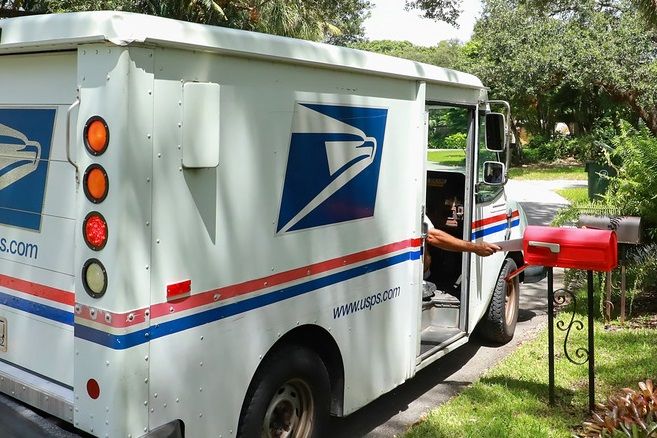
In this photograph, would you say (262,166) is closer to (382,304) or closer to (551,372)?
(382,304)

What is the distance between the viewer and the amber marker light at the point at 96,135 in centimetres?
279

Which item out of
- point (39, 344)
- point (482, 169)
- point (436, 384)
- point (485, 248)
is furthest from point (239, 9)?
point (39, 344)

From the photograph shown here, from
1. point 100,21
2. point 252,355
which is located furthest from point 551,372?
point 100,21

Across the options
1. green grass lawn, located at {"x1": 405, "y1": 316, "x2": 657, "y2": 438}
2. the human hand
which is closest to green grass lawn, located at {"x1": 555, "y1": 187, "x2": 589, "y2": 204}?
green grass lawn, located at {"x1": 405, "y1": 316, "x2": 657, "y2": 438}

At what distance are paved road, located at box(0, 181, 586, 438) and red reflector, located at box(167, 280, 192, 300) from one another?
2.51 feet

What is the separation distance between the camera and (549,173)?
29.1m

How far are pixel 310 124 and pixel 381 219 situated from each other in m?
0.95

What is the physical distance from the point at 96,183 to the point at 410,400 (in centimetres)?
335

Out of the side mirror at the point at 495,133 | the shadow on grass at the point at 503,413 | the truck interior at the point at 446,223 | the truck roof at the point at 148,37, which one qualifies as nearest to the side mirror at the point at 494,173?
the side mirror at the point at 495,133

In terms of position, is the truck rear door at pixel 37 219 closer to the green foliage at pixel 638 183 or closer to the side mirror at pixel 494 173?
the side mirror at pixel 494 173

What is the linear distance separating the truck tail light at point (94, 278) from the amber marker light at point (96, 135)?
0.46m

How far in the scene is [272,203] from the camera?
349cm

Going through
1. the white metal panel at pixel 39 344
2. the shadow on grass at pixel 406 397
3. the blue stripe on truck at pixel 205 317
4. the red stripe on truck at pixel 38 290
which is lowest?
the shadow on grass at pixel 406 397

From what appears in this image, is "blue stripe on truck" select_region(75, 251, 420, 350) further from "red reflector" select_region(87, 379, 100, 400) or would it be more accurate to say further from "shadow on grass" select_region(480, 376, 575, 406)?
"shadow on grass" select_region(480, 376, 575, 406)
